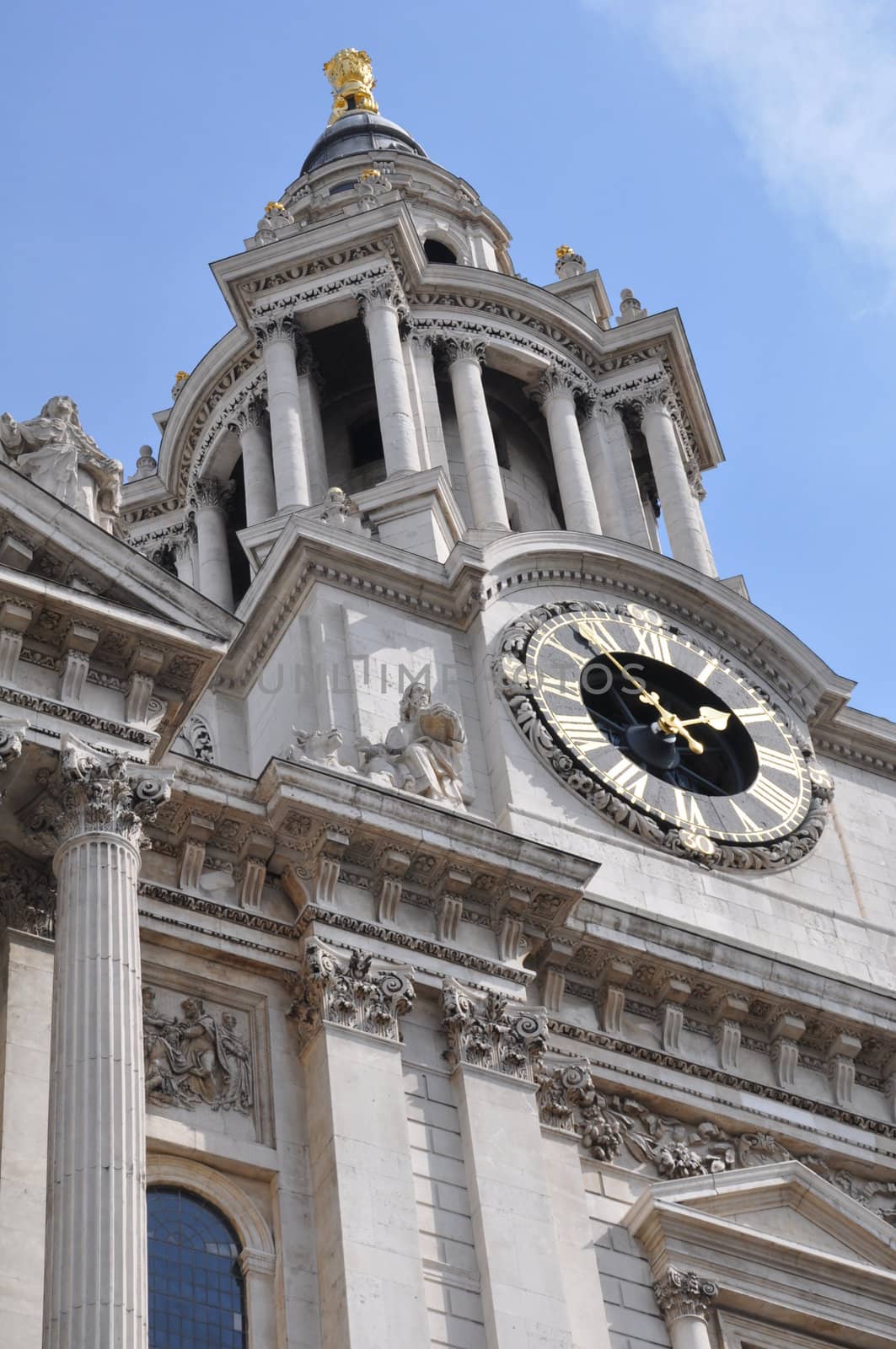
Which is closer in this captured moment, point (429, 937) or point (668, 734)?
point (429, 937)

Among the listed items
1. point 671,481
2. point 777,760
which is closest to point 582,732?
point 777,760

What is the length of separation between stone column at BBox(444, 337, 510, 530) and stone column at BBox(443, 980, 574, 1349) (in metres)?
13.3

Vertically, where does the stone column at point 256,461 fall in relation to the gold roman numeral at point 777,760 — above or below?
above

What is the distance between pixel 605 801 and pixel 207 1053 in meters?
8.16

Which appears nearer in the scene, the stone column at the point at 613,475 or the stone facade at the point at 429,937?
the stone facade at the point at 429,937

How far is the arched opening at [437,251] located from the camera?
48406 mm

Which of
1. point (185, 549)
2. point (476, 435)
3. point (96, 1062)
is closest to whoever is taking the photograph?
point (96, 1062)

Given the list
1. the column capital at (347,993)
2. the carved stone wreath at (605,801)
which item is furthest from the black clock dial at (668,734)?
the column capital at (347,993)

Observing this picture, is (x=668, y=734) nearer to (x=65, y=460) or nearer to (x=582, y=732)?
(x=582, y=732)

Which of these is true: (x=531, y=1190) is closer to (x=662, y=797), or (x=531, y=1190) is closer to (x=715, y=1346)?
(x=715, y=1346)

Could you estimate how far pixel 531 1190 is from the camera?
2527cm

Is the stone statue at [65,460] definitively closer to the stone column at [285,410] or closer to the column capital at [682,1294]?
the column capital at [682,1294]

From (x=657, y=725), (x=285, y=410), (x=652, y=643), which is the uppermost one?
(x=285, y=410)

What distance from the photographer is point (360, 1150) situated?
24.6 m
